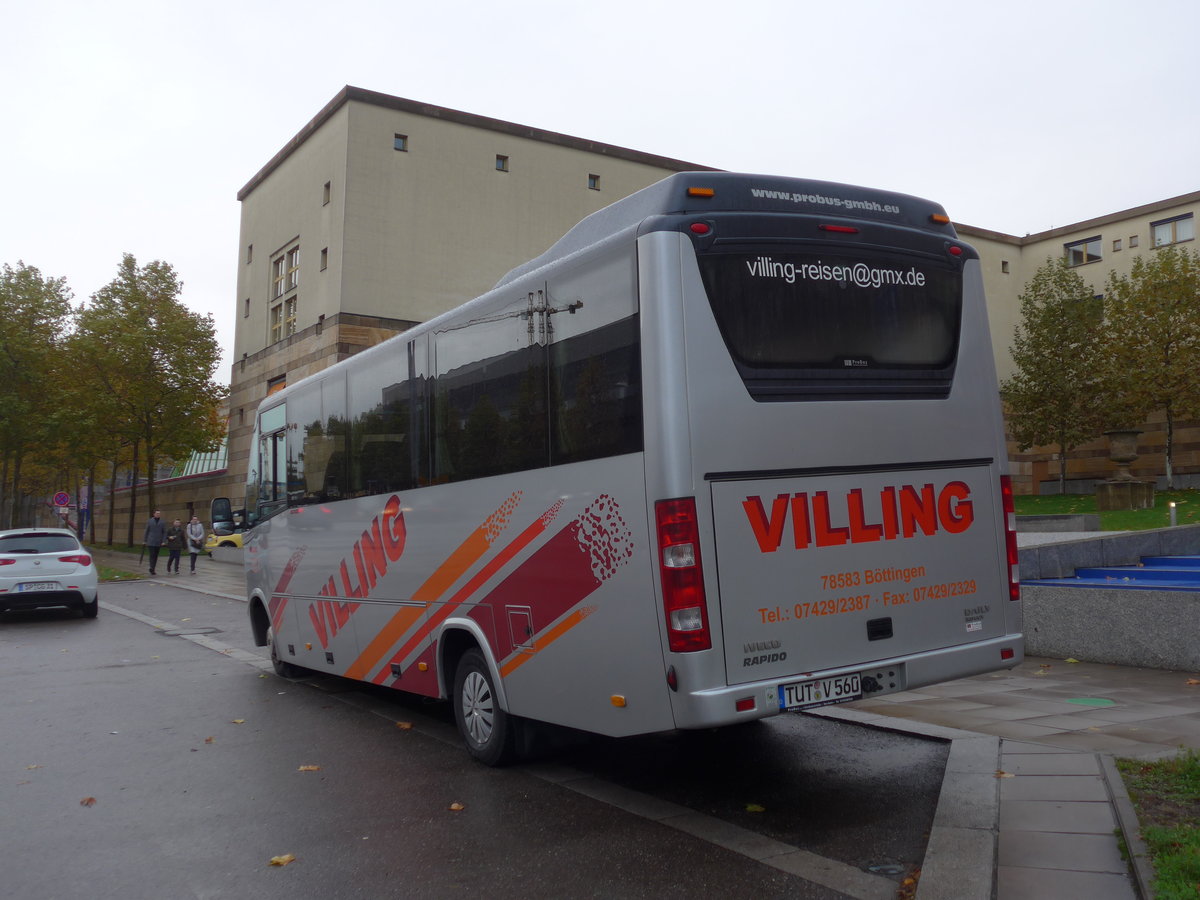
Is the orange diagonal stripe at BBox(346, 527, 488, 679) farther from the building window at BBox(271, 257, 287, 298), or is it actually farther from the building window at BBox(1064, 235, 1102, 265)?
the building window at BBox(1064, 235, 1102, 265)

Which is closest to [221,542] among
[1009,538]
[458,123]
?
[458,123]

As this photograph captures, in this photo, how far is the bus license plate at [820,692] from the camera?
201 inches

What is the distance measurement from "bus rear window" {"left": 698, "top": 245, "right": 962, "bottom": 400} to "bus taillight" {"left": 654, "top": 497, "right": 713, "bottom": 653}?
2.66ft

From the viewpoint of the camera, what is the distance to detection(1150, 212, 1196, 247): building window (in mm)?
39875

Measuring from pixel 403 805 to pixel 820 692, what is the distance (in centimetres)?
251

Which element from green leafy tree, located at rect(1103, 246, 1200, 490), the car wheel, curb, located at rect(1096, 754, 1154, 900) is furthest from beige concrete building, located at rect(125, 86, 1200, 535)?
curb, located at rect(1096, 754, 1154, 900)

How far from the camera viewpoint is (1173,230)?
40.6 metres

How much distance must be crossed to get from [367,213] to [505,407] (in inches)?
1203

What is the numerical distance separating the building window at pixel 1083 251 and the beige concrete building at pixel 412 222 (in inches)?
2.8

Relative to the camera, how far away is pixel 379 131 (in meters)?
35.3

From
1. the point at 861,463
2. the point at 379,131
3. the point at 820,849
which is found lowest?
the point at 820,849

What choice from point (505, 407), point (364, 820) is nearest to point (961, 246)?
point (505, 407)

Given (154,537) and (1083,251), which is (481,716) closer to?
(154,537)

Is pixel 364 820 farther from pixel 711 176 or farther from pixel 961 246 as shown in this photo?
pixel 961 246
